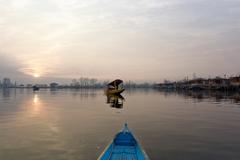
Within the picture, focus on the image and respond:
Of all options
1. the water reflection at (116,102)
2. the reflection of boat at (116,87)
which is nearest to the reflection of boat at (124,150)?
the water reflection at (116,102)

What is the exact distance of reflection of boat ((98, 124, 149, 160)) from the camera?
36.5 feet

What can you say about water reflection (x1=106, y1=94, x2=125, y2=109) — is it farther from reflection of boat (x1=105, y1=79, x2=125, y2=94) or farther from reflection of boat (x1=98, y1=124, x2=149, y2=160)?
reflection of boat (x1=98, y1=124, x2=149, y2=160)

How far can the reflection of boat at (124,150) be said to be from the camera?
11.1 m

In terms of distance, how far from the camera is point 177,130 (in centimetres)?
2169

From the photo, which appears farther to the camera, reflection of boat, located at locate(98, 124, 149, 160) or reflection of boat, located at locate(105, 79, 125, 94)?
reflection of boat, located at locate(105, 79, 125, 94)

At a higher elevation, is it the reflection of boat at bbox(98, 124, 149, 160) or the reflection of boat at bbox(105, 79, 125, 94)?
the reflection of boat at bbox(105, 79, 125, 94)

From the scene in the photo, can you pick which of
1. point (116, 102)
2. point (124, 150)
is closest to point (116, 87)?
point (116, 102)

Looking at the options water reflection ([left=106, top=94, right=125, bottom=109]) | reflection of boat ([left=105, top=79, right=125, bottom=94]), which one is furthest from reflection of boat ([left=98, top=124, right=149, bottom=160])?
reflection of boat ([left=105, top=79, right=125, bottom=94])

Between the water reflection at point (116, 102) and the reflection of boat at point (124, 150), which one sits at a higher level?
the reflection of boat at point (124, 150)

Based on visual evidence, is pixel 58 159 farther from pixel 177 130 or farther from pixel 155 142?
pixel 177 130

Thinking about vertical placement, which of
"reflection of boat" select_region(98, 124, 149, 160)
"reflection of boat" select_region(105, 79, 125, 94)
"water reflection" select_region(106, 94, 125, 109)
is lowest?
"water reflection" select_region(106, 94, 125, 109)

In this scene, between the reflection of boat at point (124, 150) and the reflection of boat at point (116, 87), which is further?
the reflection of boat at point (116, 87)

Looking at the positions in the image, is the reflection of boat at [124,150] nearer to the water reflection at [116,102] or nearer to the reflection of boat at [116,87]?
the water reflection at [116,102]

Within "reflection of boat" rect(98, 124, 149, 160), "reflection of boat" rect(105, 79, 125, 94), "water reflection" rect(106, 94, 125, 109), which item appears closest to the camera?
"reflection of boat" rect(98, 124, 149, 160)
